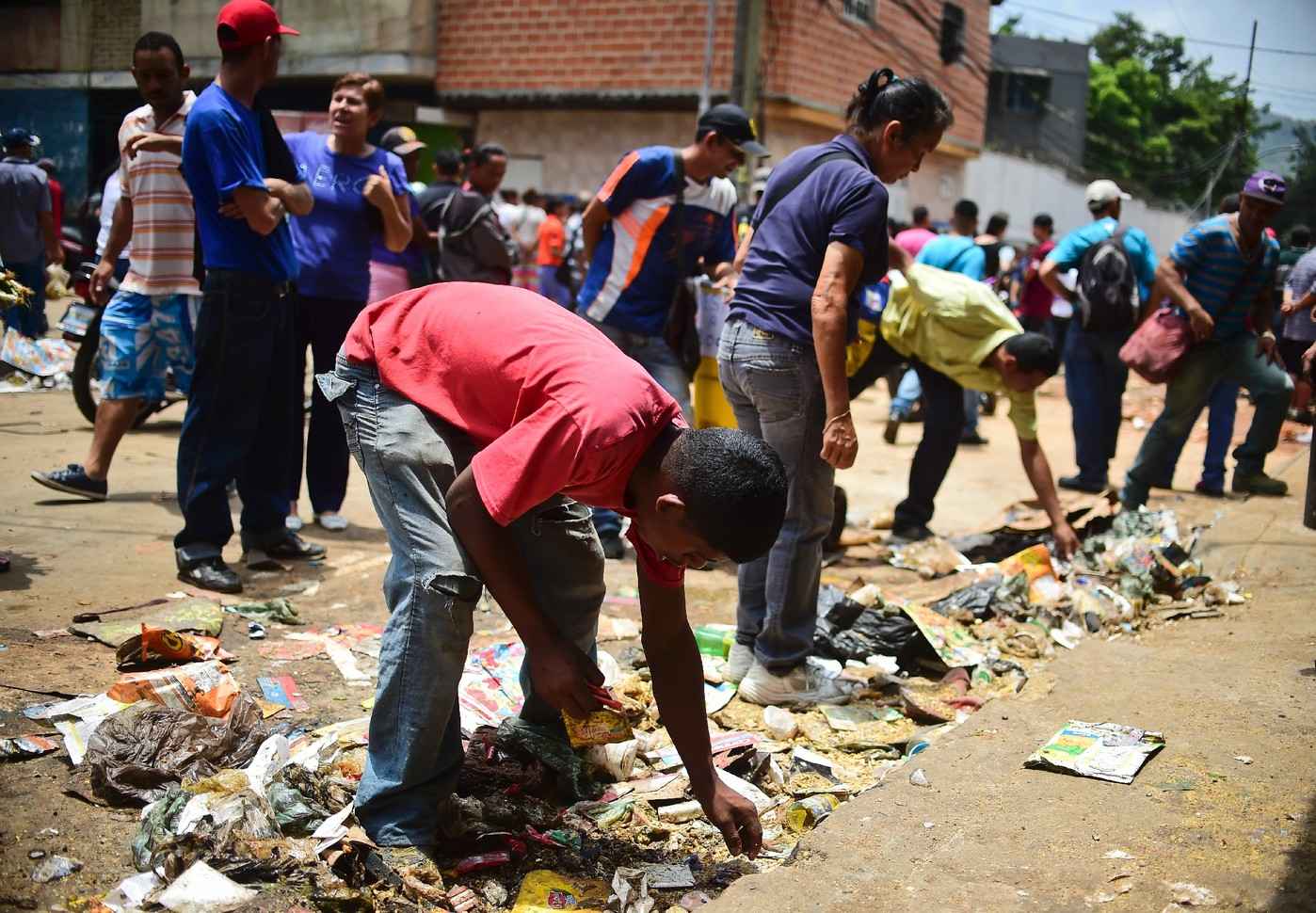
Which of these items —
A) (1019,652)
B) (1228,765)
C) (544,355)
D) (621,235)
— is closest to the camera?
(544,355)

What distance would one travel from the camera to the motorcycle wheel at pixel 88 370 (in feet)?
20.6

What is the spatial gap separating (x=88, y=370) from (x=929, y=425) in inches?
179

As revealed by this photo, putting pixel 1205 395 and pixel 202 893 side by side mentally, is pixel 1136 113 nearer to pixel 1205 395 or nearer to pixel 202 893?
pixel 1205 395

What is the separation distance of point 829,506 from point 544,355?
5.71 feet

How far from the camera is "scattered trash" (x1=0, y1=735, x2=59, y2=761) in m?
2.86

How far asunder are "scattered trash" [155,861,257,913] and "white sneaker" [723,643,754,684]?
6.45 feet

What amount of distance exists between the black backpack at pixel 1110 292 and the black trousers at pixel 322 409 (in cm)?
480

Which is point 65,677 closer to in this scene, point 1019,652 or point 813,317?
point 813,317

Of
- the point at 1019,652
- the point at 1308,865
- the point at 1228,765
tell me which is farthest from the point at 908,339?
the point at 1308,865

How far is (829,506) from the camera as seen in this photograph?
3867 millimetres

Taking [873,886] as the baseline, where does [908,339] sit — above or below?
above

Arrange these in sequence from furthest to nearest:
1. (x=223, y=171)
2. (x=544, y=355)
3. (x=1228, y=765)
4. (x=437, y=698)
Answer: (x=223, y=171) < (x=1228, y=765) < (x=437, y=698) < (x=544, y=355)

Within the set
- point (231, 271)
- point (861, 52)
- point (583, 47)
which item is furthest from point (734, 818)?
point (861, 52)

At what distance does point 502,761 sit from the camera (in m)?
3.06
